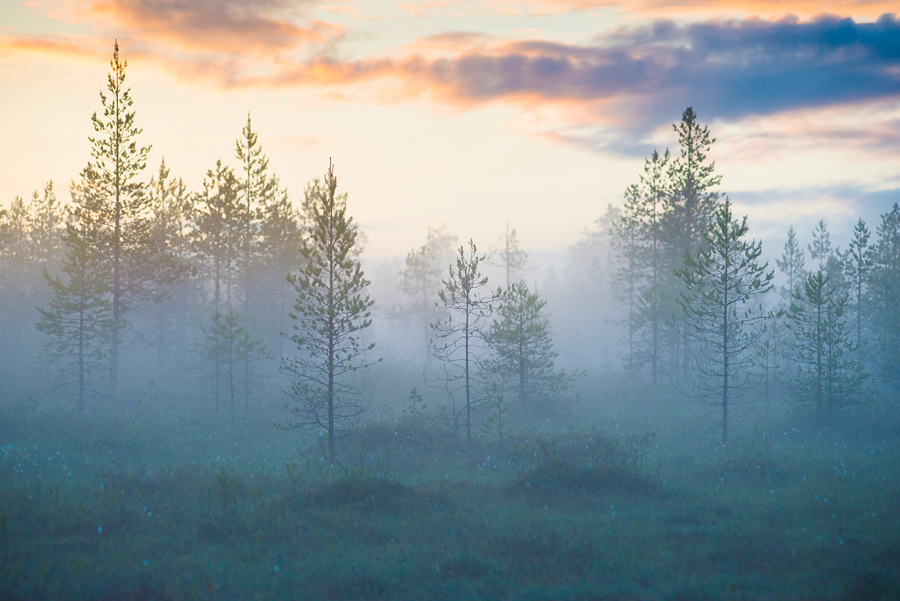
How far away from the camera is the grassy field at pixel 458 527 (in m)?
7.16

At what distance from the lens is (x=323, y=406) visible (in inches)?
703

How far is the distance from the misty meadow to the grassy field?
0.05 metres

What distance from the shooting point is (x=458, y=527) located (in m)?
9.59

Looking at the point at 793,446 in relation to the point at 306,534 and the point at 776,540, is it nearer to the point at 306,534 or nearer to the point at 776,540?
the point at 776,540

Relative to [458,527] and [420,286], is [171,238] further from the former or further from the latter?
[458,527]

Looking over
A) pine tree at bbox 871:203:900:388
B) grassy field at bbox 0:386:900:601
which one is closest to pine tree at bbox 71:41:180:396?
grassy field at bbox 0:386:900:601

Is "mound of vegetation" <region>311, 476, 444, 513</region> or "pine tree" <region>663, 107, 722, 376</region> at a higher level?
"pine tree" <region>663, 107, 722, 376</region>

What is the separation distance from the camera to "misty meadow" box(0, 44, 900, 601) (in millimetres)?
7652

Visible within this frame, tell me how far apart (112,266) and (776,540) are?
3083 centimetres

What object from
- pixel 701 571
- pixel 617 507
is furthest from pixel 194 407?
pixel 701 571

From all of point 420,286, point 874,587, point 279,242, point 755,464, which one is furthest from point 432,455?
point 420,286

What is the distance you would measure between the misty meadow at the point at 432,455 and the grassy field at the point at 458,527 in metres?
0.05

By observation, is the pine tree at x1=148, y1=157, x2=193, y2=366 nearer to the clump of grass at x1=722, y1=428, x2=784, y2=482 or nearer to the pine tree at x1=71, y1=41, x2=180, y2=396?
the pine tree at x1=71, y1=41, x2=180, y2=396

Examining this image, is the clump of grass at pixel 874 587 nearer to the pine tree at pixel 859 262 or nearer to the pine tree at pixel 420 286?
the pine tree at pixel 859 262
